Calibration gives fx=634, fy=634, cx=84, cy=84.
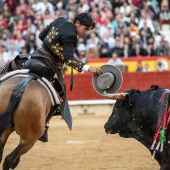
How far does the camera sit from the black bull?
674 centimetres

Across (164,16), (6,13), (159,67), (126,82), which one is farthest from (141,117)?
(6,13)

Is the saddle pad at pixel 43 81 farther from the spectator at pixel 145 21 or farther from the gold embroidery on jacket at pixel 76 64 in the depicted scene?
the spectator at pixel 145 21

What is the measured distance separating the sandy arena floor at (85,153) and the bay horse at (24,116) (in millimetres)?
1934

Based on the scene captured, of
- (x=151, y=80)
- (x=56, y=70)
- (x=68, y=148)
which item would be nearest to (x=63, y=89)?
(x=56, y=70)

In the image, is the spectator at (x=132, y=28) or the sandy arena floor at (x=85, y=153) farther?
the spectator at (x=132, y=28)

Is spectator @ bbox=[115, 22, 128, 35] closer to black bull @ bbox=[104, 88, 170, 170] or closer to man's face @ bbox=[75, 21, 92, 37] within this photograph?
black bull @ bbox=[104, 88, 170, 170]

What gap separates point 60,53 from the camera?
6965 millimetres

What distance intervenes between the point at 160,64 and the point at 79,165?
24.6 feet

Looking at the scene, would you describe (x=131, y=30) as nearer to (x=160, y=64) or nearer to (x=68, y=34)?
(x=160, y=64)

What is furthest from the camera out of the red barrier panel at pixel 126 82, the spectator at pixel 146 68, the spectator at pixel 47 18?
the spectator at pixel 47 18

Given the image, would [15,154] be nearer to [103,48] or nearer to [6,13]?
[103,48]

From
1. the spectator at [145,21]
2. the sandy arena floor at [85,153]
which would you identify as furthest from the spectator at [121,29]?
the sandy arena floor at [85,153]

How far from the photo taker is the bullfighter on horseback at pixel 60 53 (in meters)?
6.73

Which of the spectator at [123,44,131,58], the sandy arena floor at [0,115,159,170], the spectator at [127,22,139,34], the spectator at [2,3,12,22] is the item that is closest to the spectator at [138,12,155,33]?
the spectator at [127,22,139,34]
